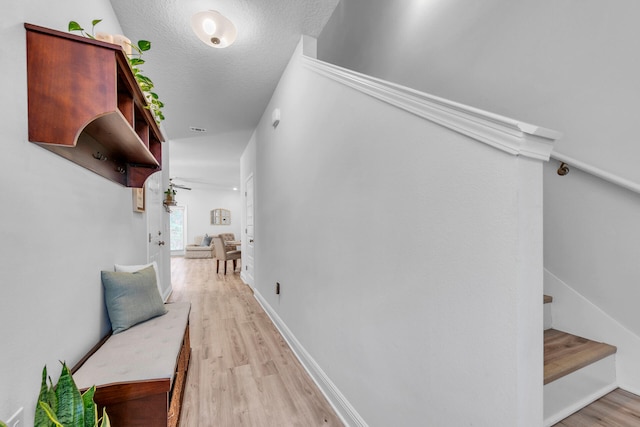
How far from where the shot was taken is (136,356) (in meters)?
1.36

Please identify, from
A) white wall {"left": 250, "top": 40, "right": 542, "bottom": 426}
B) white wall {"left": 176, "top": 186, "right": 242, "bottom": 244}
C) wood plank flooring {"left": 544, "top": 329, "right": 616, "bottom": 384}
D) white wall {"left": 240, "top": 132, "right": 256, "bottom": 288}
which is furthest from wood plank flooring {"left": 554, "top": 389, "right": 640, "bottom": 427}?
white wall {"left": 176, "top": 186, "right": 242, "bottom": 244}

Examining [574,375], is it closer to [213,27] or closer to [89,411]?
[89,411]

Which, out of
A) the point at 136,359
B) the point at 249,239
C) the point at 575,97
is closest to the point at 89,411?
the point at 136,359

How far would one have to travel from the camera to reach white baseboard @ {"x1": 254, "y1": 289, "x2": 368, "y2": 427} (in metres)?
1.45

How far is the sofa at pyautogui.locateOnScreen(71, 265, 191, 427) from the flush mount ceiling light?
1.70m

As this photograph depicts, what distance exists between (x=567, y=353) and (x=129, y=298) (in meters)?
2.35

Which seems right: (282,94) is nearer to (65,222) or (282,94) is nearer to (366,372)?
(65,222)

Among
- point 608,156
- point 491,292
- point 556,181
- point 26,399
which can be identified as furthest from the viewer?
point 556,181

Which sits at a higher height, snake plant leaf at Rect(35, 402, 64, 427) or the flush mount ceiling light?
the flush mount ceiling light

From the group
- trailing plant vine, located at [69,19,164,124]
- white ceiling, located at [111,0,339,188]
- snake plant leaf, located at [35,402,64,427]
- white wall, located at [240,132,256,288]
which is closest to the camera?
snake plant leaf, located at [35,402,64,427]

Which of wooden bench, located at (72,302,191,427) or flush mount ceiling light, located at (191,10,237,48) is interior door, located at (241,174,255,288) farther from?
wooden bench, located at (72,302,191,427)

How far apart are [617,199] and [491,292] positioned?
100 cm

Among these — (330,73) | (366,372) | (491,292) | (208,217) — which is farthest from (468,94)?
(208,217)

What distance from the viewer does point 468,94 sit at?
164 cm
